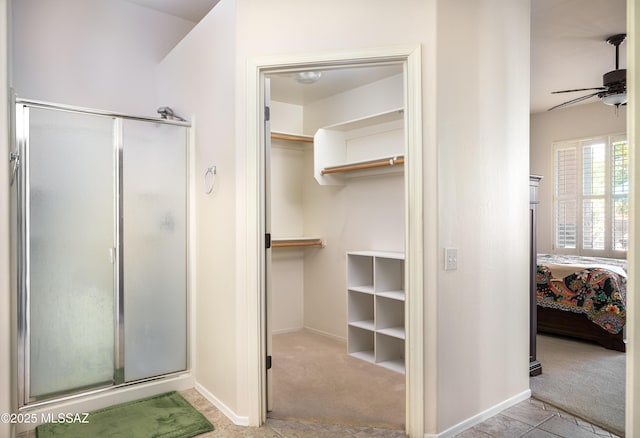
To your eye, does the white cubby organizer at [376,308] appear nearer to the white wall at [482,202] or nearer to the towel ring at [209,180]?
the white wall at [482,202]

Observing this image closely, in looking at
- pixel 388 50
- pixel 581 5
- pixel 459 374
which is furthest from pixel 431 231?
pixel 581 5

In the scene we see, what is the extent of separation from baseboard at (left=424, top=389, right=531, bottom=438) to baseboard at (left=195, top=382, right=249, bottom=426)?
3.52 feet

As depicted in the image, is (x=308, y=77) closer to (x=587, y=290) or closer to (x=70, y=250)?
(x=70, y=250)

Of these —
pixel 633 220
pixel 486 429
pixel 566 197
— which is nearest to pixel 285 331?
pixel 486 429

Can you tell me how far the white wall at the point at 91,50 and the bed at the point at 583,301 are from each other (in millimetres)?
4195

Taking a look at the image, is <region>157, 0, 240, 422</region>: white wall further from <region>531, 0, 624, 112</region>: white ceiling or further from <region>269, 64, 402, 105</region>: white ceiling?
<region>531, 0, 624, 112</region>: white ceiling

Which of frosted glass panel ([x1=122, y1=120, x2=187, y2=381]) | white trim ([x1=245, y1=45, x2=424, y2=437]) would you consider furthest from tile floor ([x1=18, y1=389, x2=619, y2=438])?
frosted glass panel ([x1=122, y1=120, x2=187, y2=381])

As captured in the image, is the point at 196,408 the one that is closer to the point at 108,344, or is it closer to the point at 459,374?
the point at 108,344

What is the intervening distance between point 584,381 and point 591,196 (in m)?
3.88

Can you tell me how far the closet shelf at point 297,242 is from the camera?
14.2 feet

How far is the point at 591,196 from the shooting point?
616cm

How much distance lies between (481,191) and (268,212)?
4.27 ft

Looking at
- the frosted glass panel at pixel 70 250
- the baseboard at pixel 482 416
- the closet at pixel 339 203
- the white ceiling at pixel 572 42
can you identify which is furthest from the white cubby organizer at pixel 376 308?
the white ceiling at pixel 572 42

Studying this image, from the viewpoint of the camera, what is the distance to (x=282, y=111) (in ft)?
15.7
